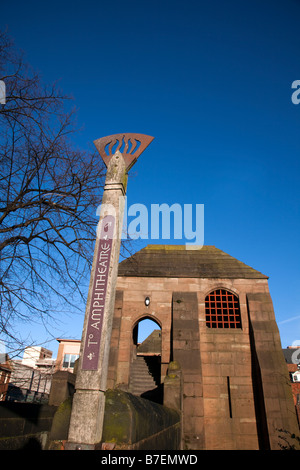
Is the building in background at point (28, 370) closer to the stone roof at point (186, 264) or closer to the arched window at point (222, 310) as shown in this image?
the stone roof at point (186, 264)

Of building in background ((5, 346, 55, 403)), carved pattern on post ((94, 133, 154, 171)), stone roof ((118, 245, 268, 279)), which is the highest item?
stone roof ((118, 245, 268, 279))

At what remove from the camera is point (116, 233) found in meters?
4.48

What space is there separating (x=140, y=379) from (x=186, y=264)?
5515 mm

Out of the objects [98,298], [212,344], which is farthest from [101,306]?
[212,344]

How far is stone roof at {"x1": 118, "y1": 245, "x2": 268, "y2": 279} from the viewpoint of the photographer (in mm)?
13438

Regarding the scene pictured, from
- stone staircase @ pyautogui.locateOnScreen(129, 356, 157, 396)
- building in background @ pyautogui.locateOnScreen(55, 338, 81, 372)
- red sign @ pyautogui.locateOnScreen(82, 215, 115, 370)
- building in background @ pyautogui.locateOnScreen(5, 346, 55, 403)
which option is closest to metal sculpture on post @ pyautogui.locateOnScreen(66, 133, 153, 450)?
red sign @ pyautogui.locateOnScreen(82, 215, 115, 370)

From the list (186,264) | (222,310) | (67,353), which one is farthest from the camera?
(67,353)

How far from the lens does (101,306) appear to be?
3928 mm

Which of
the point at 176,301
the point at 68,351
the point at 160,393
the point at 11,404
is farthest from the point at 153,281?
the point at 68,351

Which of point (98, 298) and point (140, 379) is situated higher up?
point (140, 379)

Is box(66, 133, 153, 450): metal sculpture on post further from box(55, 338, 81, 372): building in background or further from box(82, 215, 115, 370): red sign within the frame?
box(55, 338, 81, 372): building in background

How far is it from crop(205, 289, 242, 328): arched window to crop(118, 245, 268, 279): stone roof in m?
0.85

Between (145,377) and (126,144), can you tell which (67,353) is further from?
(126,144)
